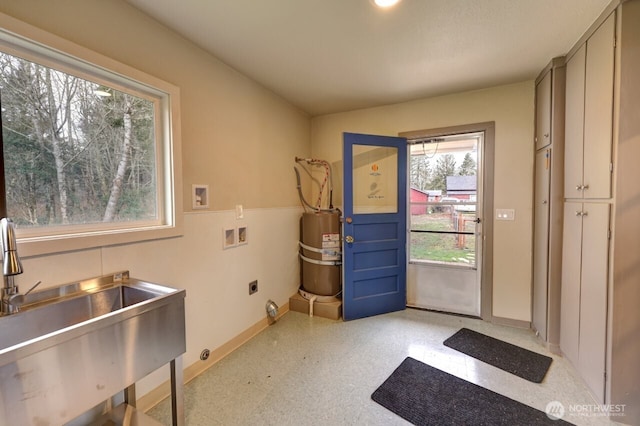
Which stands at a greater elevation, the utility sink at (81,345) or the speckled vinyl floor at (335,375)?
the utility sink at (81,345)

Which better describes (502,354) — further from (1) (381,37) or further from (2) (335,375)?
(1) (381,37)

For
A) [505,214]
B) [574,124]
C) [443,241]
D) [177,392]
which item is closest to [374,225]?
[443,241]

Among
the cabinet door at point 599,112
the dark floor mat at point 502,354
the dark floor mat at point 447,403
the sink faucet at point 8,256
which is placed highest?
the cabinet door at point 599,112

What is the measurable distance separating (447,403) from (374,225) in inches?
65.5

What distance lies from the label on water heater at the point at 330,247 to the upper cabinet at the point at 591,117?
2.06 m

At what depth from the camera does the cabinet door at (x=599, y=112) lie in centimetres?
155

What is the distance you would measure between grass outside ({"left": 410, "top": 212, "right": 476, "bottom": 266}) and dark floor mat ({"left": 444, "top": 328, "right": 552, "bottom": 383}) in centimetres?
81

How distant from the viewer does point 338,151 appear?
342 centimetres

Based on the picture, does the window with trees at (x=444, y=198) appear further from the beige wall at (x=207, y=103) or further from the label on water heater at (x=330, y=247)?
the beige wall at (x=207, y=103)

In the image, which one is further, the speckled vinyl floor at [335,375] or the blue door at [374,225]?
the blue door at [374,225]

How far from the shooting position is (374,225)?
292 centimetres

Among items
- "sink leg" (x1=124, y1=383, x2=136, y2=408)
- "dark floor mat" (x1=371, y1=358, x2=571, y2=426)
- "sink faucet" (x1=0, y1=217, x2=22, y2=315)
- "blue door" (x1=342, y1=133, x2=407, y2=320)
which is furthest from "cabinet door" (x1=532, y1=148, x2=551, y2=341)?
"sink faucet" (x1=0, y1=217, x2=22, y2=315)

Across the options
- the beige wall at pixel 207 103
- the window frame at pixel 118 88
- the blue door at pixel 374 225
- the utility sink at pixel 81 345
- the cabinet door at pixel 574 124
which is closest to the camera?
the utility sink at pixel 81 345

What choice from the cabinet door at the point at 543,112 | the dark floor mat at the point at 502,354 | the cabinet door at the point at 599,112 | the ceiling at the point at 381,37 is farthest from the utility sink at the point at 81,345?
the cabinet door at the point at 543,112
